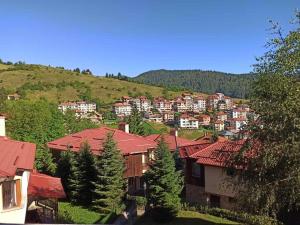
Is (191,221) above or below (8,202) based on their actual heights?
below

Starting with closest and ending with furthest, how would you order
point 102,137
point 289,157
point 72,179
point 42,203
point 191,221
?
point 289,157
point 42,203
point 191,221
point 72,179
point 102,137

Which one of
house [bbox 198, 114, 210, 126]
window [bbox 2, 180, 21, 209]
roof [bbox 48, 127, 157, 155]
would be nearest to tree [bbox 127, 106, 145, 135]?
roof [bbox 48, 127, 157, 155]

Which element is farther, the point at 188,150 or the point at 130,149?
the point at 130,149

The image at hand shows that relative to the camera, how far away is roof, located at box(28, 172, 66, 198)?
818 inches

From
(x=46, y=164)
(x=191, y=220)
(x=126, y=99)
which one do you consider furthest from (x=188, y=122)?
(x=191, y=220)

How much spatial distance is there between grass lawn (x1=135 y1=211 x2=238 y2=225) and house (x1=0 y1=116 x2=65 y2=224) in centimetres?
850

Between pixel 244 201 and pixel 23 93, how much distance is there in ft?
437

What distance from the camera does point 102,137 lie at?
143 feet

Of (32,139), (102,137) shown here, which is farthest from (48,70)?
(102,137)

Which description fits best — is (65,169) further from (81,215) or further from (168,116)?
(168,116)

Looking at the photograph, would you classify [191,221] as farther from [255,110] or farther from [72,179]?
[255,110]

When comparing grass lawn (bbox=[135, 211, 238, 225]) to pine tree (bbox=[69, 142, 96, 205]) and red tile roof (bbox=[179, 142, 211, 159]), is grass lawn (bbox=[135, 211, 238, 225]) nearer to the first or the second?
pine tree (bbox=[69, 142, 96, 205])

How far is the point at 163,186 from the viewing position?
94.9 ft

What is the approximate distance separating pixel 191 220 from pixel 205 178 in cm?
537
